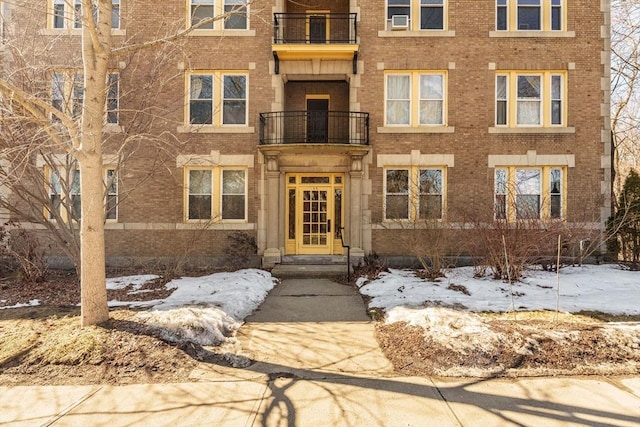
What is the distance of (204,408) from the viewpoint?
3.89 meters

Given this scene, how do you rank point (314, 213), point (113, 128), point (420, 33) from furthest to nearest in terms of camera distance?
point (314, 213) → point (420, 33) → point (113, 128)

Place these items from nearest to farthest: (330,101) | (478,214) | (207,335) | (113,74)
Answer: (207,335) < (478,214) < (113,74) < (330,101)

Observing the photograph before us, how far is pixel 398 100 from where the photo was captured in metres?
13.0

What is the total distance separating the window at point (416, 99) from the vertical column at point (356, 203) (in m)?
1.91

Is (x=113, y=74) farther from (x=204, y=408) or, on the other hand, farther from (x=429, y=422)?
(x=429, y=422)

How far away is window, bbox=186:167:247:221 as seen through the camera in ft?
42.3

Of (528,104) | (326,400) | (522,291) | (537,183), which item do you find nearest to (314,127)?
(528,104)

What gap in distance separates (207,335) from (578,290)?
26.8ft

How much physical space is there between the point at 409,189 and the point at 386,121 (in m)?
2.48

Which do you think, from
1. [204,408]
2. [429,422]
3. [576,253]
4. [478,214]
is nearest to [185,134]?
[478,214]

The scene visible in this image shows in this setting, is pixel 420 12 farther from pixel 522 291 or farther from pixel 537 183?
pixel 522 291

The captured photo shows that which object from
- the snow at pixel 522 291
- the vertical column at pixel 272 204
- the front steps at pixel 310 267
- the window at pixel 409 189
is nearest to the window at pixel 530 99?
the window at pixel 409 189

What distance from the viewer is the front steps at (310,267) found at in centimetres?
1130

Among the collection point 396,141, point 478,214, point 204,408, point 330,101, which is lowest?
point 204,408
